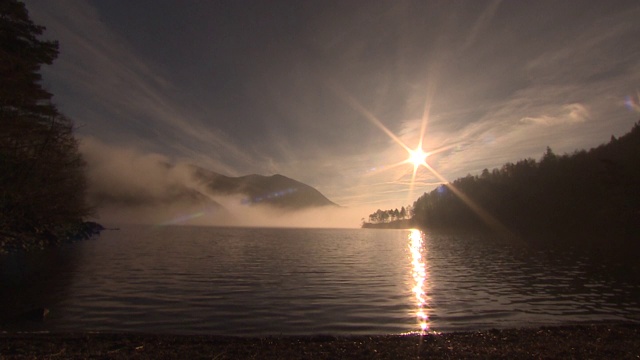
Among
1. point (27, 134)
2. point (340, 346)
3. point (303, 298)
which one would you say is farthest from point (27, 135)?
point (340, 346)

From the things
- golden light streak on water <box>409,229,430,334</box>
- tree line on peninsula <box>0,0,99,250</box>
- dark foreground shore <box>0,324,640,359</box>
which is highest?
tree line on peninsula <box>0,0,99,250</box>

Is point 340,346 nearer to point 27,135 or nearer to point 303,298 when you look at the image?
point 303,298

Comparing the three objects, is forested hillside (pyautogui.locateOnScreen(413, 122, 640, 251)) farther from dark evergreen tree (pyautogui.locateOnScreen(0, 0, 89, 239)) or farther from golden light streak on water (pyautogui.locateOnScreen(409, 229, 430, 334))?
dark evergreen tree (pyautogui.locateOnScreen(0, 0, 89, 239))

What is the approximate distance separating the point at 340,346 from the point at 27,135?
38451 mm

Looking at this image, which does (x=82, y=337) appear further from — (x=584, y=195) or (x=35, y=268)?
(x=584, y=195)

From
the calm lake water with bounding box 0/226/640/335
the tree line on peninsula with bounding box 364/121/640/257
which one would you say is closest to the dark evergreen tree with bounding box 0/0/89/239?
the calm lake water with bounding box 0/226/640/335

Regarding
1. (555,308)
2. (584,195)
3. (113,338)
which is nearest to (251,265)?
(113,338)

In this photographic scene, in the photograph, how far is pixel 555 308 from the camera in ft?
81.6

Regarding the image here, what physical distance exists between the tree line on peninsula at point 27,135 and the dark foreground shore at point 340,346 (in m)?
24.8

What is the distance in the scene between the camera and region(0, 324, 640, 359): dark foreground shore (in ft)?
44.9

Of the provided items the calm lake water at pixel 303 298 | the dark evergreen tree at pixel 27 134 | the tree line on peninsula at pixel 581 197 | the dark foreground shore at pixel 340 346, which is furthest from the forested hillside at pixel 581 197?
the dark evergreen tree at pixel 27 134

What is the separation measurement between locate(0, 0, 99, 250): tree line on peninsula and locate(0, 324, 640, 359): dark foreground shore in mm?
24823

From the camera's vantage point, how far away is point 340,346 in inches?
602

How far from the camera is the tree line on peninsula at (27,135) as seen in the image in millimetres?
33031
